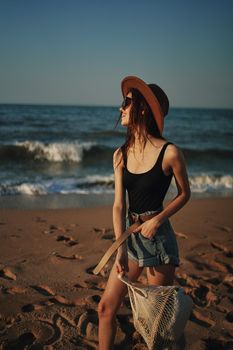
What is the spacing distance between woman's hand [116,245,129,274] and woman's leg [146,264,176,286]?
0.16m

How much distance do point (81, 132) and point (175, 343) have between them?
23.3 m

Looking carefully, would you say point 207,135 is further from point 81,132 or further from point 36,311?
point 36,311

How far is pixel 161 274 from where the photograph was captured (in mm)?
2535

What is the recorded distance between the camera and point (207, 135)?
27.2 m

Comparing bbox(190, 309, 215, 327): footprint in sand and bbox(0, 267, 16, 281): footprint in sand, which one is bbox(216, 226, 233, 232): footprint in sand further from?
bbox(0, 267, 16, 281): footprint in sand

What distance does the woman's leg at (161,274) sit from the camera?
99.4 inches

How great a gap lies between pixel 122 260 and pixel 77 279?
1.88m

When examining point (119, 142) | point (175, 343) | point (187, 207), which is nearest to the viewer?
point (175, 343)

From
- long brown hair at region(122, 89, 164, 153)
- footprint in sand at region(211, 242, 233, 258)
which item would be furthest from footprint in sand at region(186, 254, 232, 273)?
long brown hair at region(122, 89, 164, 153)

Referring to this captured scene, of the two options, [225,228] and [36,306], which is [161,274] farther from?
[225,228]

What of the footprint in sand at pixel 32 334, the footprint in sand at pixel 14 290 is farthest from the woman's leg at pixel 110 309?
the footprint in sand at pixel 14 290

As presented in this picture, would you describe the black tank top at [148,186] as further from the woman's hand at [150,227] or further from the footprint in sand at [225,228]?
the footprint in sand at [225,228]

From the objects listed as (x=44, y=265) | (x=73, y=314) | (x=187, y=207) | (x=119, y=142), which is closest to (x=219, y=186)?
(x=187, y=207)

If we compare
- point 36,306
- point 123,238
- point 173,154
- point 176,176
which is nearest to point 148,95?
point 173,154
